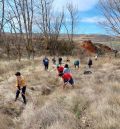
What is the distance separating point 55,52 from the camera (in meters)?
59.3

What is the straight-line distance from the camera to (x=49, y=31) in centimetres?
5800

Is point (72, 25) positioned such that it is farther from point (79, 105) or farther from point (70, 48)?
point (79, 105)

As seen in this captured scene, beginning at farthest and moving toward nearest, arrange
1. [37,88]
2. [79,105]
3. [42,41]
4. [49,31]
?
1. [42,41]
2. [49,31]
3. [37,88]
4. [79,105]

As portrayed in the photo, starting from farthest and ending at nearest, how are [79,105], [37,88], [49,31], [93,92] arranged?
[49,31] < [37,88] < [93,92] < [79,105]

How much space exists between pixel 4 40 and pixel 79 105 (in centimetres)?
4544

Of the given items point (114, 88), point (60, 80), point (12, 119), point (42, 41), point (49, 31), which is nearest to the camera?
point (12, 119)

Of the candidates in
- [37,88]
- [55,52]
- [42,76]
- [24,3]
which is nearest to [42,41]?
[55,52]

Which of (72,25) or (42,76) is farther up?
(72,25)

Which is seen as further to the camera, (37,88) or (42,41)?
(42,41)

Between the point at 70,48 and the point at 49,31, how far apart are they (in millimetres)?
5658

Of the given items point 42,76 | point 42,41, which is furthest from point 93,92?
point 42,41

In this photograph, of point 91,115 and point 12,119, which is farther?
point 12,119

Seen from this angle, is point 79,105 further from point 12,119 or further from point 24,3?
point 24,3

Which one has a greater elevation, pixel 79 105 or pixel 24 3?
pixel 24 3
